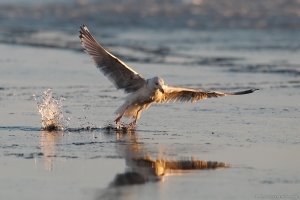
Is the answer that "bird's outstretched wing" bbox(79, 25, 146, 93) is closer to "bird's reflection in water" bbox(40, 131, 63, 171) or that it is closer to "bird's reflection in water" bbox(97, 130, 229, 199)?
"bird's reflection in water" bbox(40, 131, 63, 171)

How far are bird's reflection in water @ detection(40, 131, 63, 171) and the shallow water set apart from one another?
0.04 feet

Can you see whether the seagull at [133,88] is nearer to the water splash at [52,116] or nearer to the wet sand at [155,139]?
the wet sand at [155,139]

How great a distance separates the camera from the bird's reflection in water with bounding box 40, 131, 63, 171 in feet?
25.0

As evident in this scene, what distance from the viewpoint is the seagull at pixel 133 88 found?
10.2 m

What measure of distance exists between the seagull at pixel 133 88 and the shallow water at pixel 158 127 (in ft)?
0.84

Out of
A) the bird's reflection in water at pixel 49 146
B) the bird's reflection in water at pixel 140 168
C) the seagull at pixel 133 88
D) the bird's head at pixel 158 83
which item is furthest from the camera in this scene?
the seagull at pixel 133 88

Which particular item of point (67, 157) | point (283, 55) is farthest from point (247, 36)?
point (67, 157)

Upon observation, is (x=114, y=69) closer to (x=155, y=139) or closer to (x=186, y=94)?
(x=186, y=94)

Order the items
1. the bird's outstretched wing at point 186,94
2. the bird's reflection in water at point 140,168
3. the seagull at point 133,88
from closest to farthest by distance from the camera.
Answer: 1. the bird's reflection in water at point 140,168
2. the seagull at point 133,88
3. the bird's outstretched wing at point 186,94

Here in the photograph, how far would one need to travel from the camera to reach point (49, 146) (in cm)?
848

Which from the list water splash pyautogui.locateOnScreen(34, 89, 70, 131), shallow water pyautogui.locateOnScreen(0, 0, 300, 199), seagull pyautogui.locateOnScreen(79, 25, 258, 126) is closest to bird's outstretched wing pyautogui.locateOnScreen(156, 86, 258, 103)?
seagull pyautogui.locateOnScreen(79, 25, 258, 126)

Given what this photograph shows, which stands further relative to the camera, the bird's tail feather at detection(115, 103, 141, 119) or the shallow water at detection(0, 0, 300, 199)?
the bird's tail feather at detection(115, 103, 141, 119)

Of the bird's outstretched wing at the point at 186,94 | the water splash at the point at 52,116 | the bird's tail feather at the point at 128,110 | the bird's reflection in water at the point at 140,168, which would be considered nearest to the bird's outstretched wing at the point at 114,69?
the bird's tail feather at the point at 128,110

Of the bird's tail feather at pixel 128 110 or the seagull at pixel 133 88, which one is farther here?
the bird's tail feather at pixel 128 110
